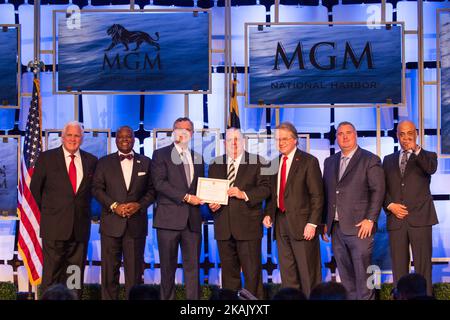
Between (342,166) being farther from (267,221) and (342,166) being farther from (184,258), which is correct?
(184,258)

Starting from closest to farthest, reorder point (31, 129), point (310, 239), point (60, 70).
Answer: point (310, 239) < point (31, 129) < point (60, 70)

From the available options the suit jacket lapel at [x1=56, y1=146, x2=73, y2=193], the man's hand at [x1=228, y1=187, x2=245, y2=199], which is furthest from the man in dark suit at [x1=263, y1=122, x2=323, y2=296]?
the suit jacket lapel at [x1=56, y1=146, x2=73, y2=193]

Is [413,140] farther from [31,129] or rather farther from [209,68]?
[31,129]

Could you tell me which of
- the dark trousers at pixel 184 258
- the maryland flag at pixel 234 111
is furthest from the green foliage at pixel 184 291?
the maryland flag at pixel 234 111

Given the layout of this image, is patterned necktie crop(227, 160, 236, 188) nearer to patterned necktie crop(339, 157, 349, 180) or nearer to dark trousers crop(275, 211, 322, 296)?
dark trousers crop(275, 211, 322, 296)

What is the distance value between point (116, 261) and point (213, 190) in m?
1.20

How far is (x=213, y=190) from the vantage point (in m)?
6.91

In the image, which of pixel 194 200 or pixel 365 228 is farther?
pixel 194 200

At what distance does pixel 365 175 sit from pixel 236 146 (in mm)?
1291

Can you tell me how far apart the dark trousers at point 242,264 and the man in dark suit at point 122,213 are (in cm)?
85

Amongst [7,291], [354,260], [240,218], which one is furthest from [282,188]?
[7,291]

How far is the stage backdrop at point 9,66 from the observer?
809 centimetres

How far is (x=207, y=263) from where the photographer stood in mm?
8148

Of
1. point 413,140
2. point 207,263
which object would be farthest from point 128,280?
point 413,140
